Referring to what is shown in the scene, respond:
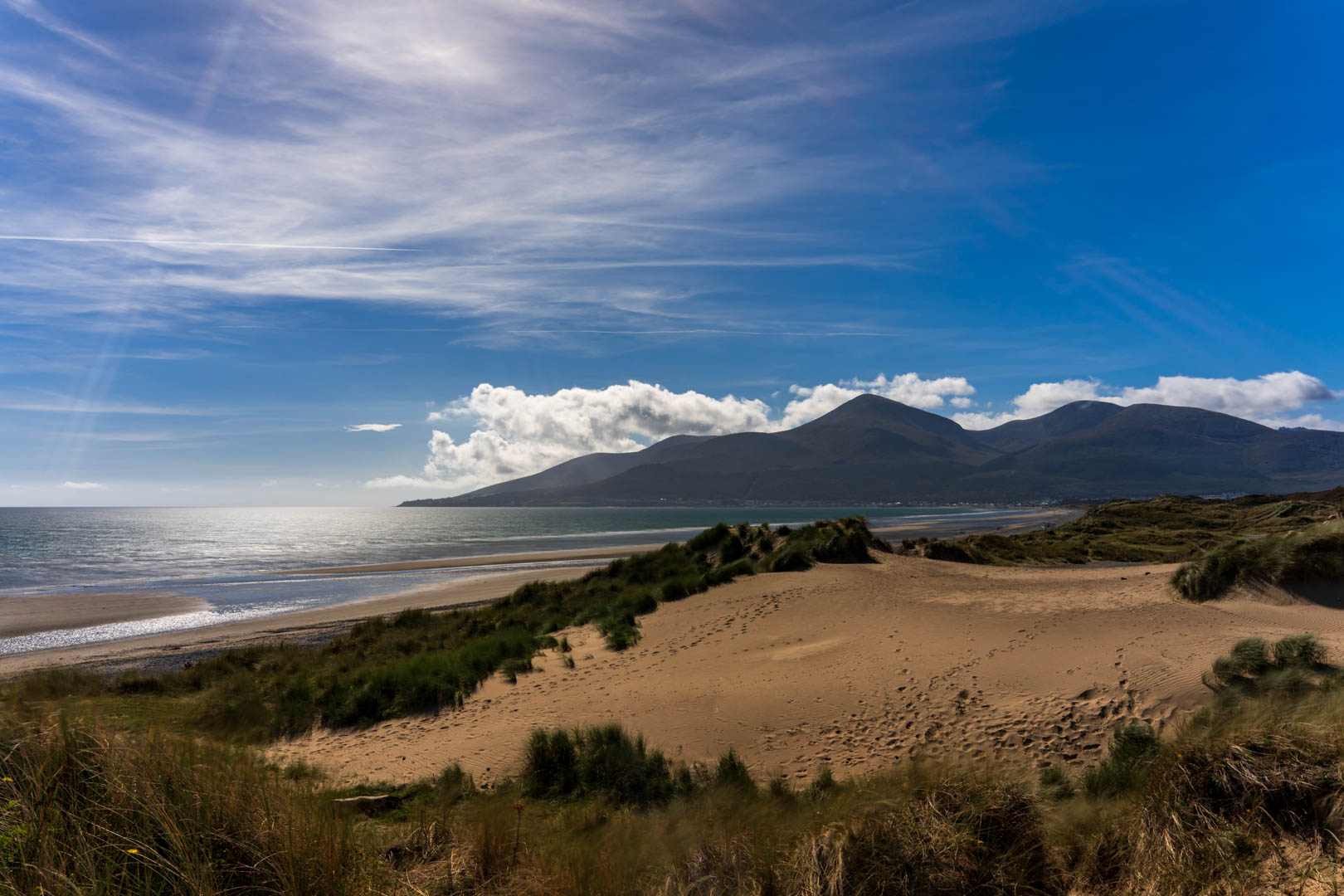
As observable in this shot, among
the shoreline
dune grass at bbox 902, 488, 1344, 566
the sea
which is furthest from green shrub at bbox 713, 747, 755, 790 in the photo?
the sea

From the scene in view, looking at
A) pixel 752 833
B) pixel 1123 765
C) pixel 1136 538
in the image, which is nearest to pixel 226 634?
pixel 752 833

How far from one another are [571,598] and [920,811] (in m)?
19.1

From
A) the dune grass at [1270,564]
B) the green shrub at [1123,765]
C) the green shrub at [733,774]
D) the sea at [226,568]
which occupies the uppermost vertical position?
the dune grass at [1270,564]

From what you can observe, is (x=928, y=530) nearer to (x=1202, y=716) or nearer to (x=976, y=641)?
(x=976, y=641)

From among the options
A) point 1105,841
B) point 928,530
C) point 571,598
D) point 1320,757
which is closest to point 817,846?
point 1105,841

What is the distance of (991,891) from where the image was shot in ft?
13.3

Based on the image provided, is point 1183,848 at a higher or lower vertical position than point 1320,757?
lower

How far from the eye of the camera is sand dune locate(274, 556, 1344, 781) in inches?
300

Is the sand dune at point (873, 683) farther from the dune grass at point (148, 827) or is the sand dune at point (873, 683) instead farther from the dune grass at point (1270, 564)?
the dune grass at point (148, 827)

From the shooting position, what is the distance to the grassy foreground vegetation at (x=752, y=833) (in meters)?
3.48

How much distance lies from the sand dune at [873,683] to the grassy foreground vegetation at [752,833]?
1244mm

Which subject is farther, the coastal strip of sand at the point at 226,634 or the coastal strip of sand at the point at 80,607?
the coastal strip of sand at the point at 80,607

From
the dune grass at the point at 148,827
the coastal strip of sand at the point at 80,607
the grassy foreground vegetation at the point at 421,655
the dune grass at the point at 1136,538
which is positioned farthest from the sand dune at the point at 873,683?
the coastal strip of sand at the point at 80,607

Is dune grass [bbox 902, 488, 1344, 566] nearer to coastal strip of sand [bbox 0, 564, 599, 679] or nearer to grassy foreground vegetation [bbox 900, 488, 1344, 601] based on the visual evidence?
grassy foreground vegetation [bbox 900, 488, 1344, 601]
